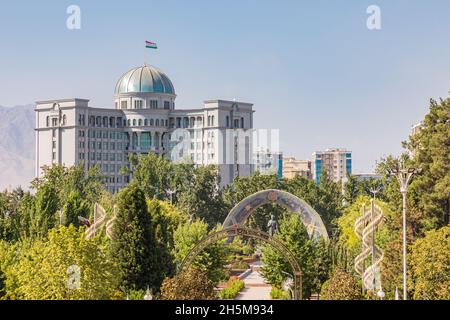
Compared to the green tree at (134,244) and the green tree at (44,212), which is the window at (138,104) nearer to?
the green tree at (44,212)

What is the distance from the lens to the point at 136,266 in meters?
39.6

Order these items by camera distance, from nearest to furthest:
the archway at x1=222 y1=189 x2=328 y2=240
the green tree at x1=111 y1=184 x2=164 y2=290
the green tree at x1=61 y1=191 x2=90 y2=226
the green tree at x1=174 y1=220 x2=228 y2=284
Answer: the green tree at x1=111 y1=184 x2=164 y2=290, the green tree at x1=174 y1=220 x2=228 y2=284, the green tree at x1=61 y1=191 x2=90 y2=226, the archway at x1=222 y1=189 x2=328 y2=240

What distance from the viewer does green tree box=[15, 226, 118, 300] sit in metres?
32.0

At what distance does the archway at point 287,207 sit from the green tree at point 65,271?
22293 mm

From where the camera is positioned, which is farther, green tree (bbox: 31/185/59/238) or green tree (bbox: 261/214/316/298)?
green tree (bbox: 31/185/59/238)

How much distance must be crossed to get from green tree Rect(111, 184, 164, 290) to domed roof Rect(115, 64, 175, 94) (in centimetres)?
8891

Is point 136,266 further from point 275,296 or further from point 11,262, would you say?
point 275,296

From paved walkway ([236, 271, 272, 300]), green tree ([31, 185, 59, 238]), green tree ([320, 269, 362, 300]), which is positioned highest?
green tree ([31, 185, 59, 238])

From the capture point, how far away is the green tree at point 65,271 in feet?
105

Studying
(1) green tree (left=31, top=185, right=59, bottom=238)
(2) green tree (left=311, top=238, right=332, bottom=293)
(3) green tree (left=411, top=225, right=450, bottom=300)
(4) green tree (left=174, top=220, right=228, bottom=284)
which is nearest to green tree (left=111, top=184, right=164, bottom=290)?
(4) green tree (left=174, top=220, right=228, bottom=284)

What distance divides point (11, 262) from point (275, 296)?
14266 mm

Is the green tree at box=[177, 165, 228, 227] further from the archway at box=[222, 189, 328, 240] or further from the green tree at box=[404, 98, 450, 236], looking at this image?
the green tree at box=[404, 98, 450, 236]

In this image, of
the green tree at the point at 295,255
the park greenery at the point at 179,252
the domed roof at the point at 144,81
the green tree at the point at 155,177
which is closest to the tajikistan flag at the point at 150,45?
the domed roof at the point at 144,81
